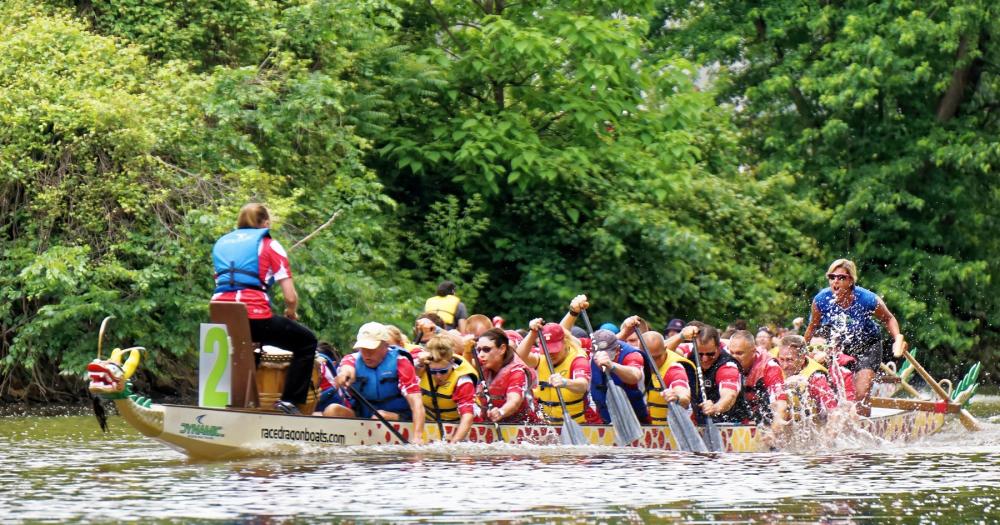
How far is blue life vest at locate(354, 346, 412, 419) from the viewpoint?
1401 centimetres

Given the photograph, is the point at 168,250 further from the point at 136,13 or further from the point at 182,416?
the point at 182,416

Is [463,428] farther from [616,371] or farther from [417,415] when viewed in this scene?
[616,371]

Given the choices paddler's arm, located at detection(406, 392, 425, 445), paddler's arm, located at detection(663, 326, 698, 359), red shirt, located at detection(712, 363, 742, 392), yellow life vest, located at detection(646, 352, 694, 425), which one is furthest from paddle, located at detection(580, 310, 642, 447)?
paddler's arm, located at detection(406, 392, 425, 445)

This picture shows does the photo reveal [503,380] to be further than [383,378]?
Yes

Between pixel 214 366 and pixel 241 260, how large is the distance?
0.83m

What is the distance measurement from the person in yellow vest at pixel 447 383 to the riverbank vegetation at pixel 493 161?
6.00 m

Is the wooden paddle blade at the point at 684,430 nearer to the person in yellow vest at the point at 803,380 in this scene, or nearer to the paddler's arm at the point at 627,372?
the paddler's arm at the point at 627,372

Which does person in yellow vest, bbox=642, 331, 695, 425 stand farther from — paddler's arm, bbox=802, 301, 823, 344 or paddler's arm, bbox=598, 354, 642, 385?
paddler's arm, bbox=802, 301, 823, 344

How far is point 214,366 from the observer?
513 inches

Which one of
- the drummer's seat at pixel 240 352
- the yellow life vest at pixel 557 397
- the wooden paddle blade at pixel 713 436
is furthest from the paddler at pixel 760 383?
the drummer's seat at pixel 240 352

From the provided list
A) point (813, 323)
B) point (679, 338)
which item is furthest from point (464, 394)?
point (813, 323)

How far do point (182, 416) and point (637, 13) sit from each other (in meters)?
15.0

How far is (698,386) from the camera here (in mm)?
14891

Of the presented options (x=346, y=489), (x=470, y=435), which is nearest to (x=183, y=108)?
(x=470, y=435)
